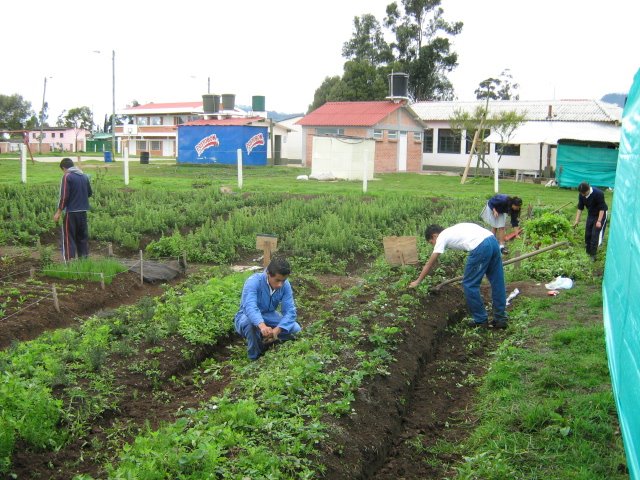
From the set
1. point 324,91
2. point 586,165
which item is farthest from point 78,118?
point 586,165

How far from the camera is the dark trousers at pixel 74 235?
1064cm

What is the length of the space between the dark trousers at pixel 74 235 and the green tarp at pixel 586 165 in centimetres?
2155

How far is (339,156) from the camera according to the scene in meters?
28.6

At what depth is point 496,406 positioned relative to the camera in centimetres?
584

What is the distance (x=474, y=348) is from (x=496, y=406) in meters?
1.99

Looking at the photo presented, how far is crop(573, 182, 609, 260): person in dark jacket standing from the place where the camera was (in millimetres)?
11055

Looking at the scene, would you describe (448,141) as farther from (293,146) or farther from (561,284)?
(561,284)

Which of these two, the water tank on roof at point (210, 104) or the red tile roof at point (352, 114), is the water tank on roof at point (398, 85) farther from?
the water tank on roof at point (210, 104)

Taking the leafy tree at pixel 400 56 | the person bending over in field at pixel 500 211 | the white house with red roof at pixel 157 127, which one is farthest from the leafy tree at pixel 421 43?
the person bending over in field at pixel 500 211

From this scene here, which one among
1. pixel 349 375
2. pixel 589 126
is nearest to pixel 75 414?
pixel 349 375

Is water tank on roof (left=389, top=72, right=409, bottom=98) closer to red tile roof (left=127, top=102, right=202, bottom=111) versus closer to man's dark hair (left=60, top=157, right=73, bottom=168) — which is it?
man's dark hair (left=60, top=157, right=73, bottom=168)

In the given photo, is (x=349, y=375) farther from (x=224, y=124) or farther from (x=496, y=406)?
(x=224, y=124)

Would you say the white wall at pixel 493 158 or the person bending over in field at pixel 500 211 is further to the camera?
the white wall at pixel 493 158

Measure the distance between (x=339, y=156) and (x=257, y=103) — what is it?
22.6 meters
